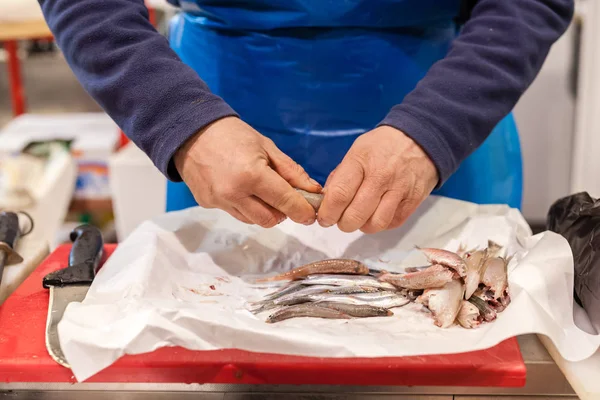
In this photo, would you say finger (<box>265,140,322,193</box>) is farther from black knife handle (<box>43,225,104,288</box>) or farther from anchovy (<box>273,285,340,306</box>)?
black knife handle (<box>43,225,104,288</box>)

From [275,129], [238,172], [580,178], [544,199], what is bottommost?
[544,199]

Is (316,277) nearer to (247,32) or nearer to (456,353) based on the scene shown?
(456,353)

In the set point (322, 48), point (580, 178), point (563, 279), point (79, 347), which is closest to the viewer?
point (79, 347)

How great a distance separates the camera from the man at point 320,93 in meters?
1.14

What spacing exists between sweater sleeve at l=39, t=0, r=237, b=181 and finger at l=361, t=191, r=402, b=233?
32 centimetres

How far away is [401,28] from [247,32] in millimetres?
351

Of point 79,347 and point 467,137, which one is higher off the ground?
point 467,137

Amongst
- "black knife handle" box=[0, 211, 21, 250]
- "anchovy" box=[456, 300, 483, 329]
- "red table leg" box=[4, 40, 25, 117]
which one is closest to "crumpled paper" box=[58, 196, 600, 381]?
"anchovy" box=[456, 300, 483, 329]

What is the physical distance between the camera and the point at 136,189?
2553mm

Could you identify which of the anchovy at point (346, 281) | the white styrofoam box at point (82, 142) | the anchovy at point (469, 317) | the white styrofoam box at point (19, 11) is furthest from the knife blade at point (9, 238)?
the white styrofoam box at point (19, 11)

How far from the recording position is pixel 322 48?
144 cm

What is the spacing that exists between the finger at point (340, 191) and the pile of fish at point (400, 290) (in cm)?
12

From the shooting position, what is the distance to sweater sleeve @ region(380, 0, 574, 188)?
121 centimetres

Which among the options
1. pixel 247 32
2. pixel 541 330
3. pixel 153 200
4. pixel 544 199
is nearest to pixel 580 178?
pixel 544 199
